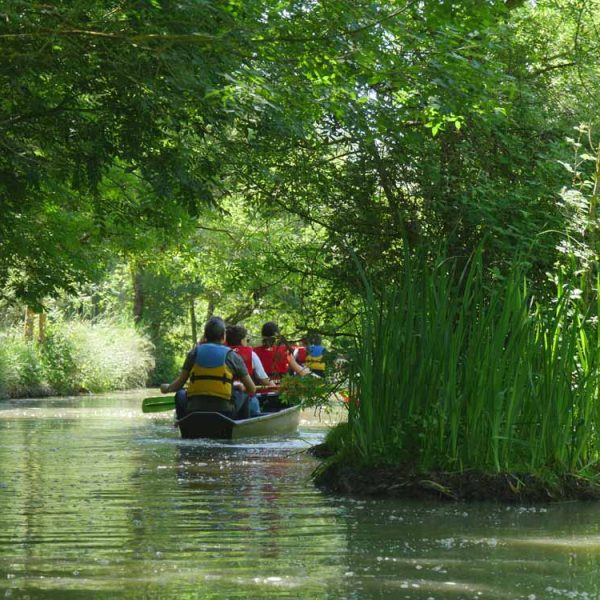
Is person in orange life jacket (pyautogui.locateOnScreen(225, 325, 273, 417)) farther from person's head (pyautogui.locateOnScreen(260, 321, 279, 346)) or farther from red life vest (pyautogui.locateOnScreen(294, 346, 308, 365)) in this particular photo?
red life vest (pyautogui.locateOnScreen(294, 346, 308, 365))

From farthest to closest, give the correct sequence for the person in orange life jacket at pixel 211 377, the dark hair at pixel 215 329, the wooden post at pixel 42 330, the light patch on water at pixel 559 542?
the wooden post at pixel 42 330 → the person in orange life jacket at pixel 211 377 → the dark hair at pixel 215 329 → the light patch on water at pixel 559 542

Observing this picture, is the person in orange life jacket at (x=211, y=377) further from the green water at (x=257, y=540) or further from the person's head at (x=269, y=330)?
the green water at (x=257, y=540)

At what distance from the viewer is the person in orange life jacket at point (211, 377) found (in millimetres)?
16141

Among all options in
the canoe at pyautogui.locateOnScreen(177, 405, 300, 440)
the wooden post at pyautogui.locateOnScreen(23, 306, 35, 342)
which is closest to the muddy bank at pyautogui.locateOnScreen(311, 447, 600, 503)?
the canoe at pyautogui.locateOnScreen(177, 405, 300, 440)

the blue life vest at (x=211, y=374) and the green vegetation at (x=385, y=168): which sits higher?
the green vegetation at (x=385, y=168)

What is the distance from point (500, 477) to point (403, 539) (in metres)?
1.98

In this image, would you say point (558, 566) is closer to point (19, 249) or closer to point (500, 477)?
point (500, 477)

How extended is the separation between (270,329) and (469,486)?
7.26 metres

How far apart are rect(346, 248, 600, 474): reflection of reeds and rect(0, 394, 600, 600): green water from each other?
0.46 meters

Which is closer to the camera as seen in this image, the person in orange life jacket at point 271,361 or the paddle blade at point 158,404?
the person in orange life jacket at point 271,361

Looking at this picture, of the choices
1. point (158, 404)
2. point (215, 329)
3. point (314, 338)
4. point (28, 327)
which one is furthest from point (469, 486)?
point (28, 327)

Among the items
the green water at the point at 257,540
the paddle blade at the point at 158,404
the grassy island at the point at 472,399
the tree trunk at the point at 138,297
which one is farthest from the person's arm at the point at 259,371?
the tree trunk at the point at 138,297

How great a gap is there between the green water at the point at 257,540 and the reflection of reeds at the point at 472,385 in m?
0.46

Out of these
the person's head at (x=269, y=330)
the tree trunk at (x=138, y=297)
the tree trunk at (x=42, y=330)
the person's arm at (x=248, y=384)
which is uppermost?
the tree trunk at (x=138, y=297)
